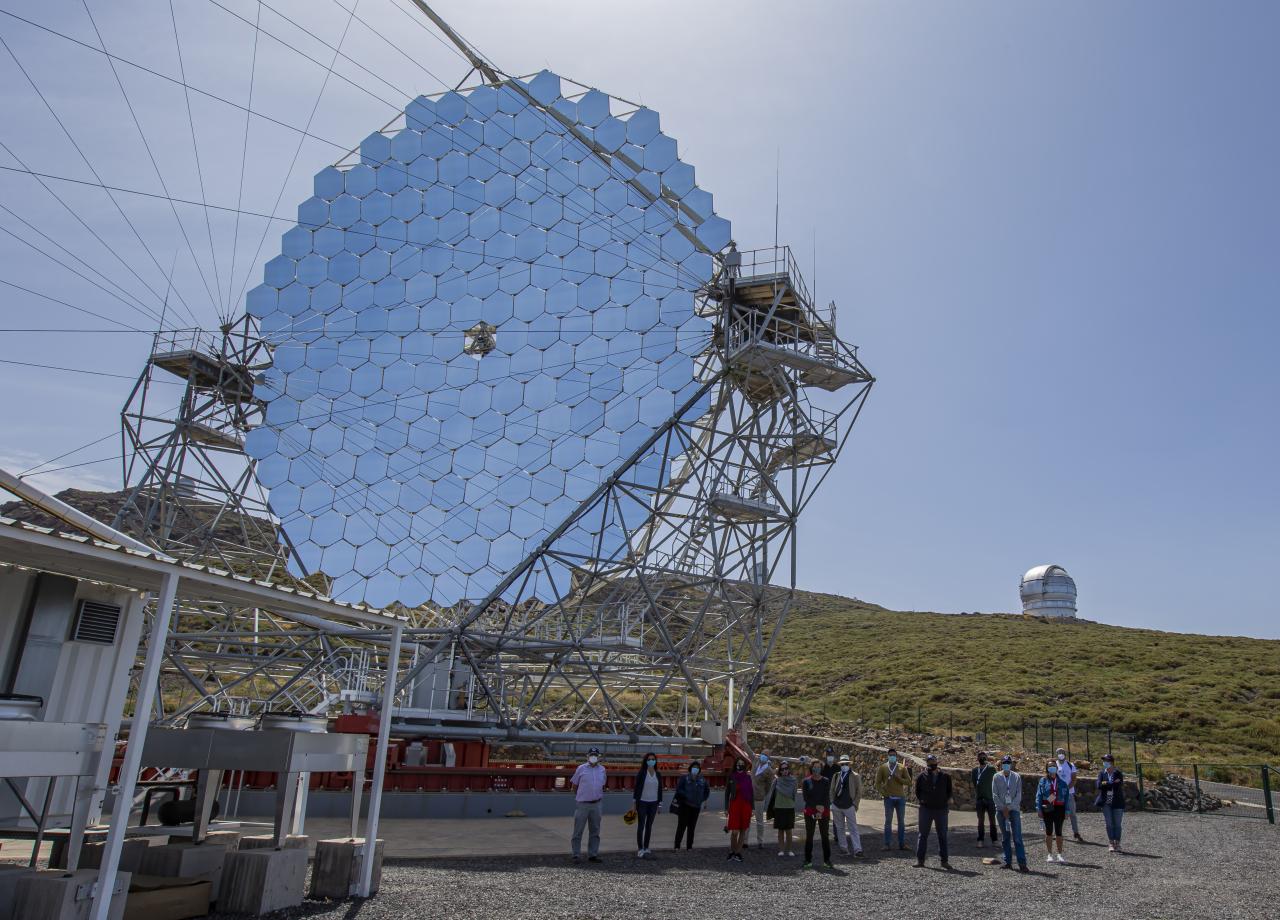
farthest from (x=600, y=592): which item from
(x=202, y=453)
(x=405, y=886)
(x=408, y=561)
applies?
(x=405, y=886)

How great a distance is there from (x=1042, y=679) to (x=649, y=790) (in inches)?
1680

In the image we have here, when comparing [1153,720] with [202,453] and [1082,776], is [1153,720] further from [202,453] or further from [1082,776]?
[202,453]

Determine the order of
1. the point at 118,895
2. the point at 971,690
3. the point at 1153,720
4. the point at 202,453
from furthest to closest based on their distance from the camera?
the point at 971,690, the point at 1153,720, the point at 202,453, the point at 118,895

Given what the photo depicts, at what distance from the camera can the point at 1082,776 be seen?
26.2m

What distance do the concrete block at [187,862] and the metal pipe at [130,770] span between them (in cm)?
165

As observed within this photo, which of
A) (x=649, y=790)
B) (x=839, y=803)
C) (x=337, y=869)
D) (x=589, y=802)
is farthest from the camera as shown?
(x=839, y=803)

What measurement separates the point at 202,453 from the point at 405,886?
68.0 ft

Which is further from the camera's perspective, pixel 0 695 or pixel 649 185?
pixel 649 185

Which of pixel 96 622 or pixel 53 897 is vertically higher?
pixel 96 622

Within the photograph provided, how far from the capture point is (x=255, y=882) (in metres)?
9.03

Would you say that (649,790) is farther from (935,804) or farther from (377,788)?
(377,788)

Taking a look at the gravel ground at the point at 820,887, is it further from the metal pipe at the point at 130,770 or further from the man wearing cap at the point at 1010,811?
the metal pipe at the point at 130,770

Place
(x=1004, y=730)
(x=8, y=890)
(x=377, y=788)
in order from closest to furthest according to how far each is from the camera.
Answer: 1. (x=8, y=890)
2. (x=377, y=788)
3. (x=1004, y=730)

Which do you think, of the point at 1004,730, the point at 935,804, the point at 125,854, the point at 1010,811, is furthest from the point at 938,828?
the point at 1004,730
